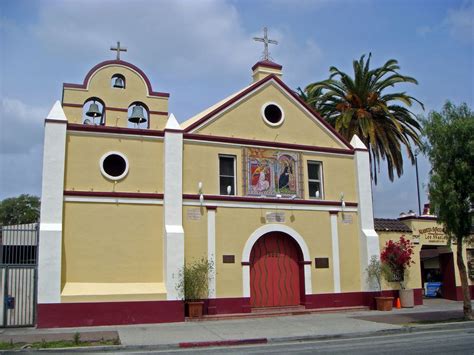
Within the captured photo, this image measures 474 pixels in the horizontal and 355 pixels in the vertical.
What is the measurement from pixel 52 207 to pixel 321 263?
10.4 m

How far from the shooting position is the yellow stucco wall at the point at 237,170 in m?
20.2

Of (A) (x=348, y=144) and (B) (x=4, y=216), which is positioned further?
(B) (x=4, y=216)

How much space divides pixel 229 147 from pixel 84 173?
216 inches

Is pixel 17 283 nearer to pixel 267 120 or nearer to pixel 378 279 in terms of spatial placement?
pixel 267 120

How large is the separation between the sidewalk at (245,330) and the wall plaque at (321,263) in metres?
2.05

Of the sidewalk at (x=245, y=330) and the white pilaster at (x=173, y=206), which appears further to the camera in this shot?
the white pilaster at (x=173, y=206)

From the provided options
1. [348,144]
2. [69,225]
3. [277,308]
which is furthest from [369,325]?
[69,225]

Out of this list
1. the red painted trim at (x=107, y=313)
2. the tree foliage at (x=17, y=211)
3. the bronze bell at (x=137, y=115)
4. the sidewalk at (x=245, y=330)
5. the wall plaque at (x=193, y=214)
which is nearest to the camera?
the sidewalk at (x=245, y=330)

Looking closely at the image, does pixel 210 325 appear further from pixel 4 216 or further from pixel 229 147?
pixel 4 216

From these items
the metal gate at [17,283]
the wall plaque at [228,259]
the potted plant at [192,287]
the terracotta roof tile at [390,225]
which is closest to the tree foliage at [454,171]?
the terracotta roof tile at [390,225]

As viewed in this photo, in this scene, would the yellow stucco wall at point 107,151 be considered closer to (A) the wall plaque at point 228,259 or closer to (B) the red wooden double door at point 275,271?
(A) the wall plaque at point 228,259

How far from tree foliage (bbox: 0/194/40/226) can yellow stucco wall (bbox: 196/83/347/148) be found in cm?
4253

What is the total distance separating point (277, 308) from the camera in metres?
20.8

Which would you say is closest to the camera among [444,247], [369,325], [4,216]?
[369,325]
